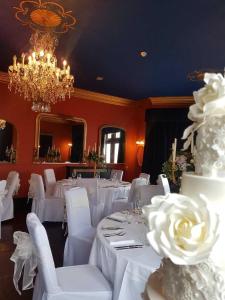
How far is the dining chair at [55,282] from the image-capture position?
6.40 feet

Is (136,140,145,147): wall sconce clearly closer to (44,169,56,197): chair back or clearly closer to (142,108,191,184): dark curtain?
(142,108,191,184): dark curtain

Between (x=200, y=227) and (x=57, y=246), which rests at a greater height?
(x=200, y=227)

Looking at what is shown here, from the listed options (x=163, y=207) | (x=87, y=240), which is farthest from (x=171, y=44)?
(x=163, y=207)

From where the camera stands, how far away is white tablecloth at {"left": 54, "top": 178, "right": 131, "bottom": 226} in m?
5.19

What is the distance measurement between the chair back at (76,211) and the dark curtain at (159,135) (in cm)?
578

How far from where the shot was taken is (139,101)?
9.62 metres

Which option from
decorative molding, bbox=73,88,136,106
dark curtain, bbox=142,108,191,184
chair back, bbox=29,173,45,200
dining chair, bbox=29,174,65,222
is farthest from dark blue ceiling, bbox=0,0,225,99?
dining chair, bbox=29,174,65,222

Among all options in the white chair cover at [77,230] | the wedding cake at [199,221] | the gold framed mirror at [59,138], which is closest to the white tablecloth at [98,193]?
the white chair cover at [77,230]

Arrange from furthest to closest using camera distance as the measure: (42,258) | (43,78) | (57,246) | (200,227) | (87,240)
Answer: (43,78) < (57,246) < (87,240) < (42,258) < (200,227)

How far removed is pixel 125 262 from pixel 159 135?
750cm

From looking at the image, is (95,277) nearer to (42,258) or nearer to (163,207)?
(42,258)

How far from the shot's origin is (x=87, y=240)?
3078 mm

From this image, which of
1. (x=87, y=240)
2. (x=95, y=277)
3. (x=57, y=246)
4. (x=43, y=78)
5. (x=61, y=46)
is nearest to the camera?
(x=95, y=277)

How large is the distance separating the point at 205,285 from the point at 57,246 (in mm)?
3933
